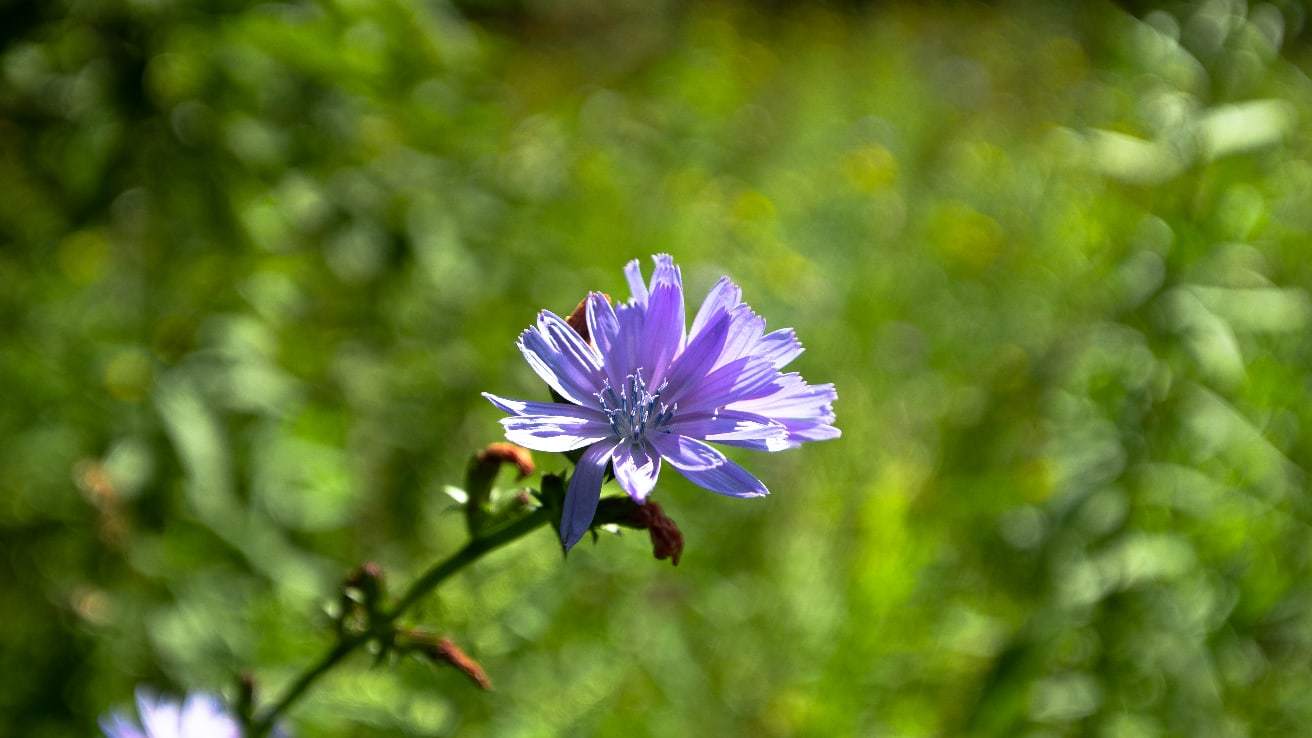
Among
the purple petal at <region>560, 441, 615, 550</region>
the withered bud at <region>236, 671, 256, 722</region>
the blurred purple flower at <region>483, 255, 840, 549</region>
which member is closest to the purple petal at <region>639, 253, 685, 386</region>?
the blurred purple flower at <region>483, 255, 840, 549</region>

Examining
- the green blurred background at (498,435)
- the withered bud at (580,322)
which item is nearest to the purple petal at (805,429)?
the withered bud at (580,322)

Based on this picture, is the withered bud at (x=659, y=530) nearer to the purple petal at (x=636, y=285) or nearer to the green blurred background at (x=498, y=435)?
the purple petal at (x=636, y=285)

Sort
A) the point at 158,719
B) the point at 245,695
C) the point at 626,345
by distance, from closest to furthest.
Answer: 1. the point at 626,345
2. the point at 245,695
3. the point at 158,719

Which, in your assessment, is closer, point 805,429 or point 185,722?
point 805,429

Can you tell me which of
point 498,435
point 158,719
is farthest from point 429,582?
point 498,435

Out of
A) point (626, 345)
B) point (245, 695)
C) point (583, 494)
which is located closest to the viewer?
point (583, 494)

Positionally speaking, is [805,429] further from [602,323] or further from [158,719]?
[158,719]

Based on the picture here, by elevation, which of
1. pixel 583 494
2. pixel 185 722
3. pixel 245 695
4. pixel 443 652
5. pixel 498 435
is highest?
pixel 583 494
